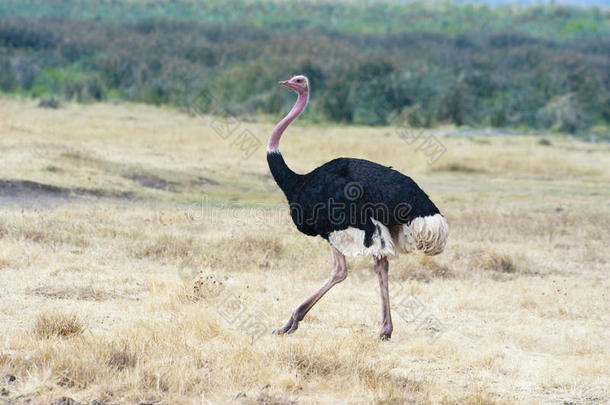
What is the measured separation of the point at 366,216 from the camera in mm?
7418

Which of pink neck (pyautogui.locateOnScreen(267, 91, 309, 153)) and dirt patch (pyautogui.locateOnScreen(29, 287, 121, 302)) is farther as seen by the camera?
dirt patch (pyautogui.locateOnScreen(29, 287, 121, 302))

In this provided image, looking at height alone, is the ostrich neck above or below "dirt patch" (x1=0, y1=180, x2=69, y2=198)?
above

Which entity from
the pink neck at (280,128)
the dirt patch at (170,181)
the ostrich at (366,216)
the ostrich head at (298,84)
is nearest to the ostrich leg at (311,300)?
the ostrich at (366,216)

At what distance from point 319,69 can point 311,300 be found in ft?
101

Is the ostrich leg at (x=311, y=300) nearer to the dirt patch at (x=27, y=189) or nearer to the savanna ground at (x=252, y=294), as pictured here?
the savanna ground at (x=252, y=294)

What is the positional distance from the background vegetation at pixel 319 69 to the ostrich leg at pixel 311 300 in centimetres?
2352

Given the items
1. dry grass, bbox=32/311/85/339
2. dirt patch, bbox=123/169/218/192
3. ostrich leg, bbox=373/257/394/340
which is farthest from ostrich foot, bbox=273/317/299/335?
dirt patch, bbox=123/169/218/192

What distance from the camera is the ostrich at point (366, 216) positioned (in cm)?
738

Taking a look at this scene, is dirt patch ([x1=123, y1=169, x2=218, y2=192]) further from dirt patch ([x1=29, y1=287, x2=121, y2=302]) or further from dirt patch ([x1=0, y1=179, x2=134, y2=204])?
dirt patch ([x1=29, y1=287, x2=121, y2=302])

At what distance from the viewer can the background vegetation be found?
33094mm

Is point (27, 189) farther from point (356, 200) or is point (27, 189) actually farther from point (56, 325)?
point (356, 200)

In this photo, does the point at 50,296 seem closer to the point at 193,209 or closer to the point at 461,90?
the point at 193,209

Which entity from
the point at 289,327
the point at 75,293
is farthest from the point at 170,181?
the point at 289,327

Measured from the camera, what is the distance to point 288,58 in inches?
1585
